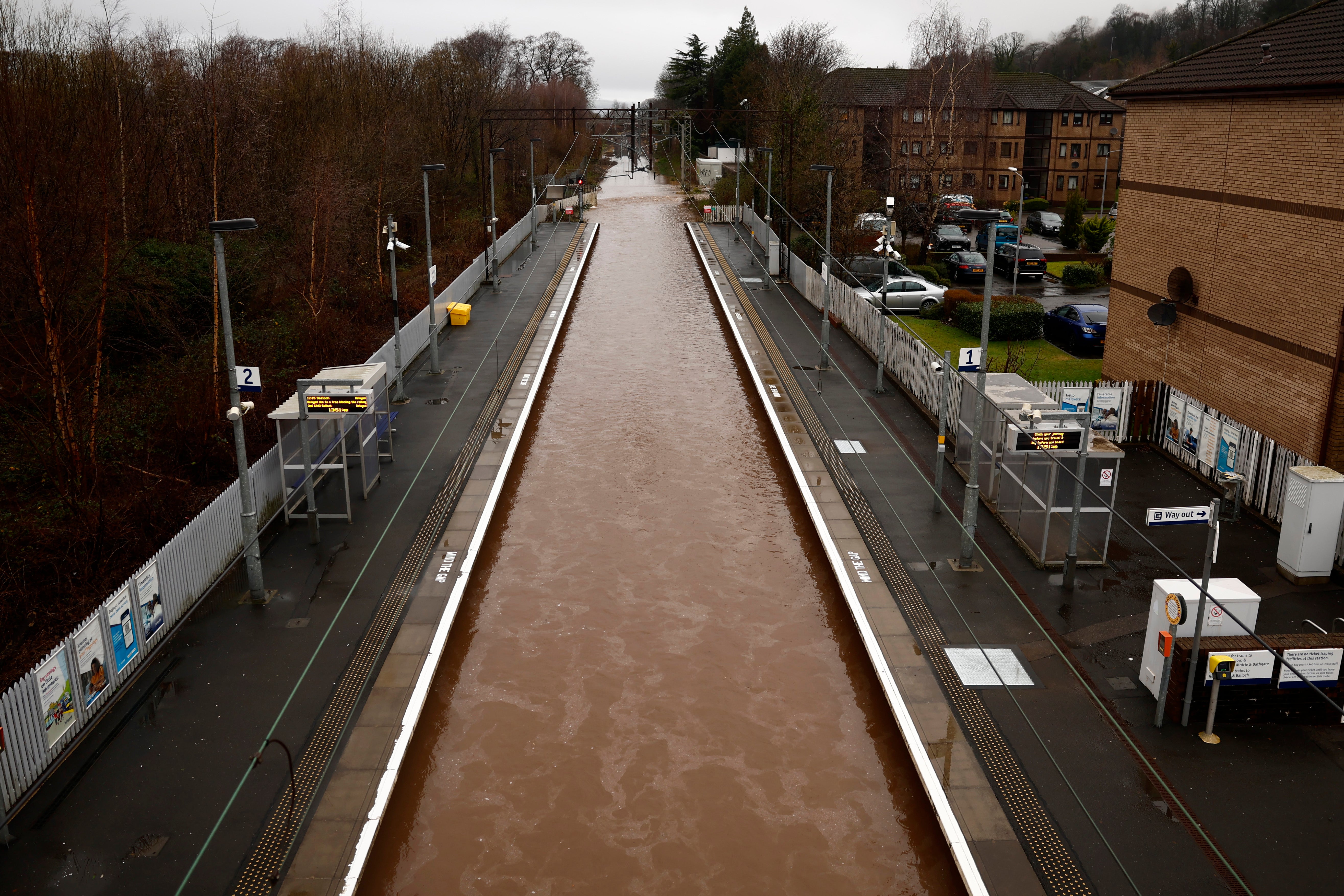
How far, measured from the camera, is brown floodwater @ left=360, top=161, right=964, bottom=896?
32.1 ft

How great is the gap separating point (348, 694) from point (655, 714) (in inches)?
147

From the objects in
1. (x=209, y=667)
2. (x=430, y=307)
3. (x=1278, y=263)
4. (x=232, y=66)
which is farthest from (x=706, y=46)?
(x=209, y=667)

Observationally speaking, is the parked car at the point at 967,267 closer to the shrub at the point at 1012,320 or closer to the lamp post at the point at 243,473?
the shrub at the point at 1012,320

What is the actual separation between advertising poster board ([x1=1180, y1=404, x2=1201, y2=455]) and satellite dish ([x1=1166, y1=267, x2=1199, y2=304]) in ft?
9.26

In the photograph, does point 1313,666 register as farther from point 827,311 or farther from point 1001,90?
point 1001,90

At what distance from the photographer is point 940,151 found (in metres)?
47.9

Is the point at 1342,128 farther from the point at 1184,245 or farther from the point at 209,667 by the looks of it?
the point at 209,667

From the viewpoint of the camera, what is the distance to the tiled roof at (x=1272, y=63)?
56.2ft

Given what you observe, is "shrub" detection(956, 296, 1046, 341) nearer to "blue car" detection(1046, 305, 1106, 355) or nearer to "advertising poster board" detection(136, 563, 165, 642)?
"blue car" detection(1046, 305, 1106, 355)

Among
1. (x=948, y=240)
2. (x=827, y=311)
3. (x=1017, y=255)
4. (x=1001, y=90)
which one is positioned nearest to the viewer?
(x=827, y=311)

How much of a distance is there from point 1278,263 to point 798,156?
2757 centimetres

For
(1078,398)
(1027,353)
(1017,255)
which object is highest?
(1017,255)

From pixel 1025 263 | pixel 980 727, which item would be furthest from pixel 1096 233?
pixel 980 727

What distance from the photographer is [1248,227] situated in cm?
1884
